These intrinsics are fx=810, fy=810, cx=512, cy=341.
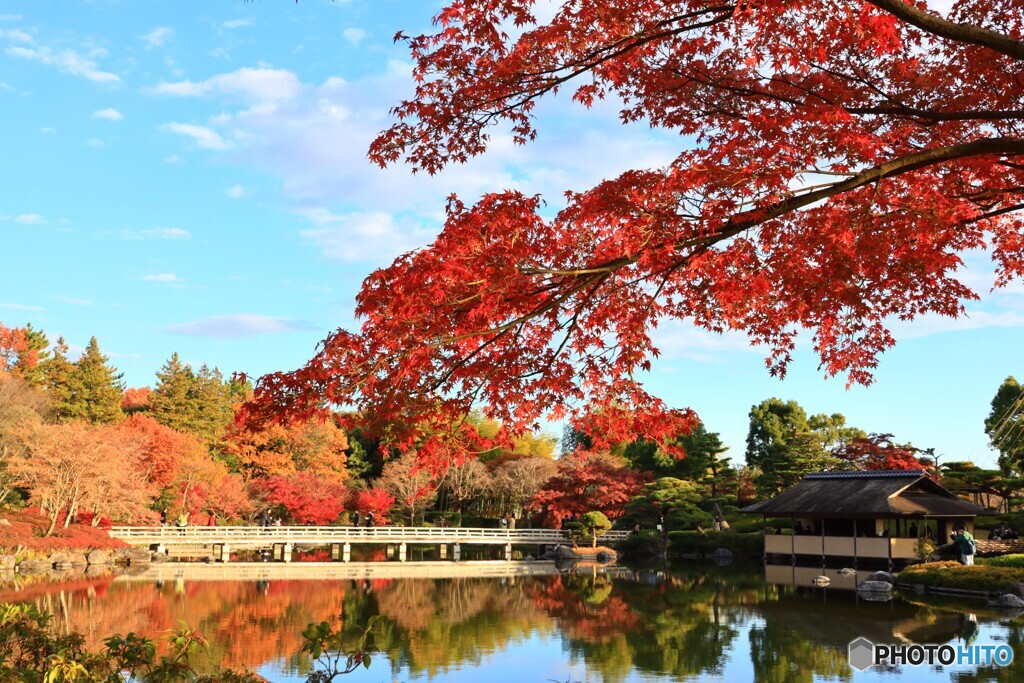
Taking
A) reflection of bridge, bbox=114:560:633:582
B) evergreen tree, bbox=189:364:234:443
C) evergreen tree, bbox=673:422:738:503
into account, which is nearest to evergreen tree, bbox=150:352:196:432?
evergreen tree, bbox=189:364:234:443

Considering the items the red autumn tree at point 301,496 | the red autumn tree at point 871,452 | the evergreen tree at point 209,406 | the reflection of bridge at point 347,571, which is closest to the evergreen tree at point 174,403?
the evergreen tree at point 209,406

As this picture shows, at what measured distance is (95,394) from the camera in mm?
38250

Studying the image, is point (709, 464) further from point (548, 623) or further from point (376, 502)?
point (548, 623)

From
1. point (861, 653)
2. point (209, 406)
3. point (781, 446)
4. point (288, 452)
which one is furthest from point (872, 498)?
point (209, 406)

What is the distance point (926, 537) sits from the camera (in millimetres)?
23953

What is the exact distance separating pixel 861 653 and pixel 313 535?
22800 mm

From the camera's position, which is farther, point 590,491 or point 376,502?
point 376,502

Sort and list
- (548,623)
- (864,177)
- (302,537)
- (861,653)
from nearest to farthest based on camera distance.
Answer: (864,177) → (861,653) → (548,623) → (302,537)

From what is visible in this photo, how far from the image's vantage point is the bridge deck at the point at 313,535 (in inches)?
1147

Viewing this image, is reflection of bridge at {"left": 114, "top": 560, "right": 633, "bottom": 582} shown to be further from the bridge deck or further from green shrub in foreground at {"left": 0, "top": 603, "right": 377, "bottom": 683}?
green shrub in foreground at {"left": 0, "top": 603, "right": 377, "bottom": 683}

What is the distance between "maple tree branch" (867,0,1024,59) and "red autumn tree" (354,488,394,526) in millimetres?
35405

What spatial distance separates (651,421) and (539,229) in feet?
6.61

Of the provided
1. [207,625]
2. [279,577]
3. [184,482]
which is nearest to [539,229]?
[207,625]

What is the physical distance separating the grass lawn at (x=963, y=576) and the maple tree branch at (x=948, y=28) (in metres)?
15.9
